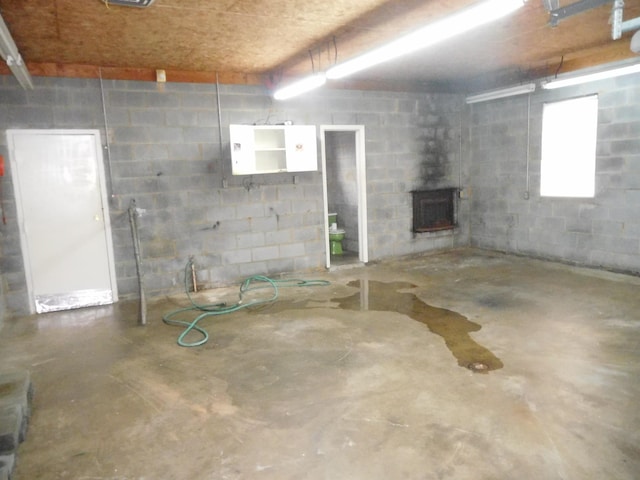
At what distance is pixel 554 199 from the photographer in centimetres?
661

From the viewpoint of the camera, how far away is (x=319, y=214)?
663 centimetres

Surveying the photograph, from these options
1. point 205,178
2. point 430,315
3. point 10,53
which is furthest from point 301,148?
point 10,53

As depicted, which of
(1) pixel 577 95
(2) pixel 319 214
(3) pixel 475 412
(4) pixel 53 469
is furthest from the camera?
(2) pixel 319 214

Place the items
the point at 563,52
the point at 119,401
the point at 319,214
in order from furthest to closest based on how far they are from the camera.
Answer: the point at 319,214 < the point at 563,52 < the point at 119,401

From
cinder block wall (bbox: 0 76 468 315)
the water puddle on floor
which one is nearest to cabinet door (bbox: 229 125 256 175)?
cinder block wall (bbox: 0 76 468 315)

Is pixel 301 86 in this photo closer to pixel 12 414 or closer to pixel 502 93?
pixel 502 93

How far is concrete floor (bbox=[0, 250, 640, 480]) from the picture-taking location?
2.32 meters

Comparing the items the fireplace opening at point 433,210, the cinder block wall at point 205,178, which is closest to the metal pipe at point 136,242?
the cinder block wall at point 205,178

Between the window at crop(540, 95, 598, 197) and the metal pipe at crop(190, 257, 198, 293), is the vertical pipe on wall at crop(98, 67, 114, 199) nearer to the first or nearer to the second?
the metal pipe at crop(190, 257, 198, 293)

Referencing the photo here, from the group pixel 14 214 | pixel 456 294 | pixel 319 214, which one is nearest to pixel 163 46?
pixel 14 214

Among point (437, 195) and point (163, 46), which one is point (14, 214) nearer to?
point (163, 46)

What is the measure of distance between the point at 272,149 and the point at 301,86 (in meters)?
0.95

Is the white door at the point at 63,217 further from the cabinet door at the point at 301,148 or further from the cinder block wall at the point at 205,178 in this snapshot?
the cabinet door at the point at 301,148

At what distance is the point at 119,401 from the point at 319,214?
414 cm
